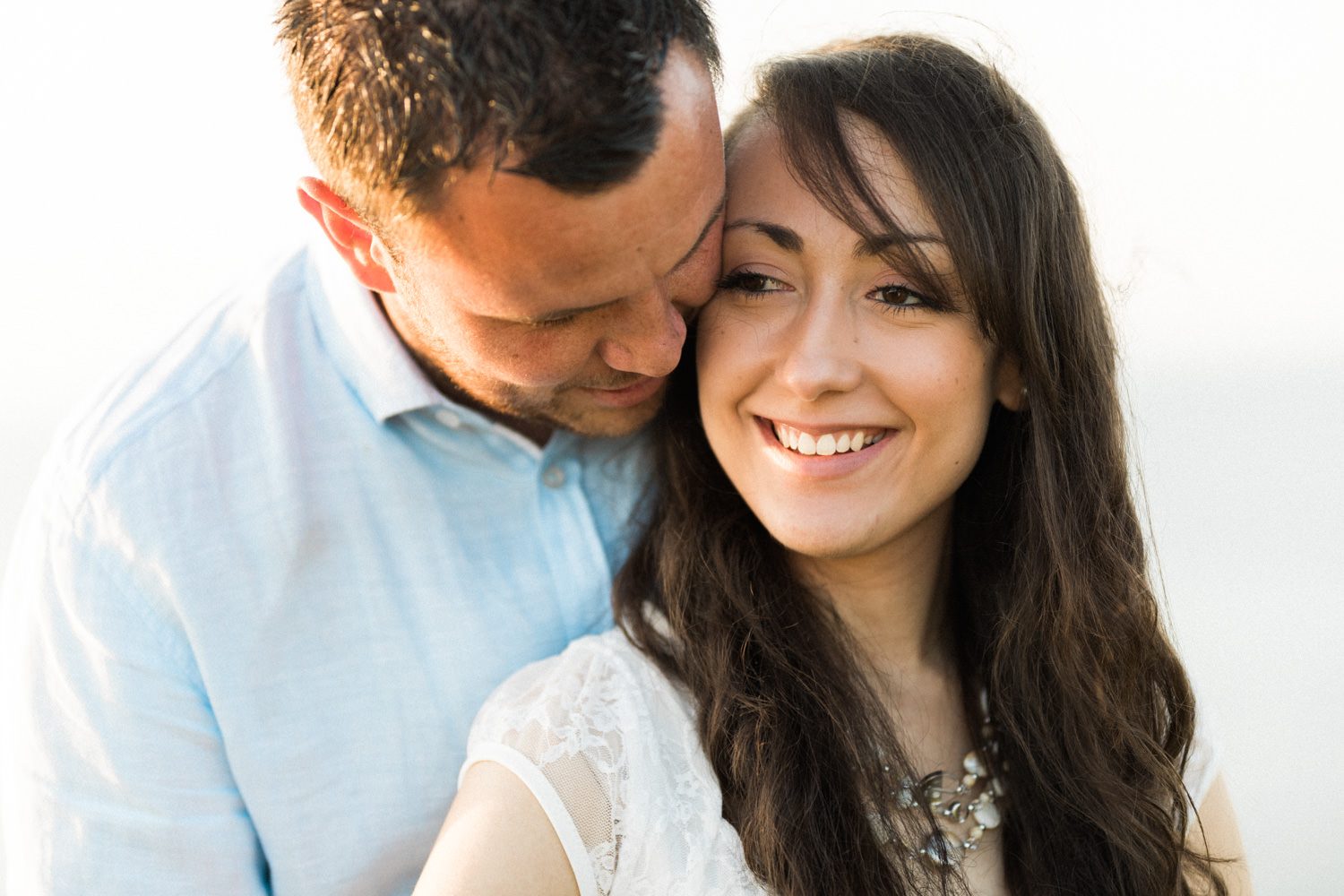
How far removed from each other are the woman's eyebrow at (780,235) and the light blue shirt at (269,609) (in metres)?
0.53

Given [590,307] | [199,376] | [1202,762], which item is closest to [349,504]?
[199,376]

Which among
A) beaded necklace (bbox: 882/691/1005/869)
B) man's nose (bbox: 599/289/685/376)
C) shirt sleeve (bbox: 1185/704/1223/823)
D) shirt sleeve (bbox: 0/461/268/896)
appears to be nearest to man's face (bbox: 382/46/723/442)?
man's nose (bbox: 599/289/685/376)

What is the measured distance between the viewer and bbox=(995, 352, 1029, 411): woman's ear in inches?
70.6

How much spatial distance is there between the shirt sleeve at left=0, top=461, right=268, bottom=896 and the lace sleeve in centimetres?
48

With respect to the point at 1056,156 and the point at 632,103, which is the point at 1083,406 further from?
the point at 632,103

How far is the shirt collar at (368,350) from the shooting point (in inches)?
71.4

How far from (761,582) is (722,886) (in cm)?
52

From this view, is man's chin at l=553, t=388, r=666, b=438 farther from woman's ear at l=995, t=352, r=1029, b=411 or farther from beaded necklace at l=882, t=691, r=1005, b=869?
beaded necklace at l=882, t=691, r=1005, b=869

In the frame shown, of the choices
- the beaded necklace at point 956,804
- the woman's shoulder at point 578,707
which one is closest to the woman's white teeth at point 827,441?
the woman's shoulder at point 578,707

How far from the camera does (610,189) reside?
1438mm

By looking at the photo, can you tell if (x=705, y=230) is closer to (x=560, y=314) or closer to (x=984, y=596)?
(x=560, y=314)

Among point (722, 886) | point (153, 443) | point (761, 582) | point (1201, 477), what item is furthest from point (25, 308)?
point (1201, 477)

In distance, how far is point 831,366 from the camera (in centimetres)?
161

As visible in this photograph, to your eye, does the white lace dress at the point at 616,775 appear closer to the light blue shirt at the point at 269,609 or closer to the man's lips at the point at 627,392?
the light blue shirt at the point at 269,609
